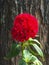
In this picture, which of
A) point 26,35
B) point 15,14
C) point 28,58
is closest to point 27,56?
point 28,58

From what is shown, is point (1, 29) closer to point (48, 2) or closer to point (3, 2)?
point (3, 2)

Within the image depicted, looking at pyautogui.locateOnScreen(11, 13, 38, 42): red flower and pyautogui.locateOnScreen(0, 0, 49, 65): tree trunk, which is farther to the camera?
pyautogui.locateOnScreen(0, 0, 49, 65): tree trunk

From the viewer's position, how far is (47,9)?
2.19 m

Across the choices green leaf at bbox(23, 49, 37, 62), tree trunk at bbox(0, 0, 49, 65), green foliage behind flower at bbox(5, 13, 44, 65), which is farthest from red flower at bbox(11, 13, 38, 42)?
tree trunk at bbox(0, 0, 49, 65)

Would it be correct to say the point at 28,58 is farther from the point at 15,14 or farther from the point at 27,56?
the point at 15,14

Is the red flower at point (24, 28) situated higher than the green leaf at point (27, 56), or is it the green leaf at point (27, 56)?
the red flower at point (24, 28)

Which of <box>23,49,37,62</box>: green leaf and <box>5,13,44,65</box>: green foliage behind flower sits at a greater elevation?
<box>5,13,44,65</box>: green foliage behind flower

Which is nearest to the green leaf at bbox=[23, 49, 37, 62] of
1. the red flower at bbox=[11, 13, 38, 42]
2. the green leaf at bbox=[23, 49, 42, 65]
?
the green leaf at bbox=[23, 49, 42, 65]

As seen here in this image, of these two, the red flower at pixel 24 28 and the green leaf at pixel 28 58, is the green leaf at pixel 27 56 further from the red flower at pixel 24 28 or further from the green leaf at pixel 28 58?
the red flower at pixel 24 28

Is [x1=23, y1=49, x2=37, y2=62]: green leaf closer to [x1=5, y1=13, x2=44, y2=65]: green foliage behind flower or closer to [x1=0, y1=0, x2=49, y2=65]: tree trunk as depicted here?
[x1=5, y1=13, x2=44, y2=65]: green foliage behind flower

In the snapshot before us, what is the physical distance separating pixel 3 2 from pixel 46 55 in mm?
516

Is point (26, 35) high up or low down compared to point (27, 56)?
up

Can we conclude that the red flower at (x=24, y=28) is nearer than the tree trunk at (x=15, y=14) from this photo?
Yes

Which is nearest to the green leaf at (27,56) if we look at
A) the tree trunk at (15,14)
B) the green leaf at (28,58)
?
the green leaf at (28,58)
